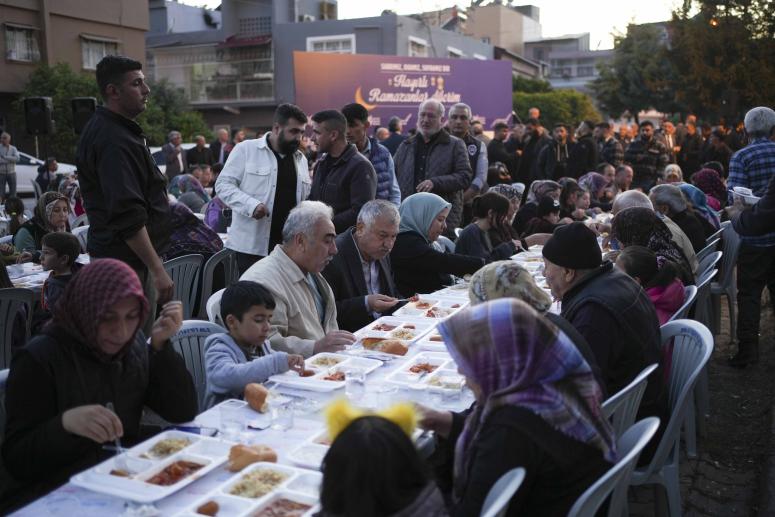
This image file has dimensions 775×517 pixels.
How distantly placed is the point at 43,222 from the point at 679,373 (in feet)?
19.0

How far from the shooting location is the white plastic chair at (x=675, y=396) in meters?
3.03

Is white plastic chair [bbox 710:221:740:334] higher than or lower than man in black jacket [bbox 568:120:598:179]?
lower

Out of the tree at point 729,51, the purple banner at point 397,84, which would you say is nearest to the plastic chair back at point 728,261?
the purple banner at point 397,84

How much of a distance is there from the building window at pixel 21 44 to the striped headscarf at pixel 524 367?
26.2 meters

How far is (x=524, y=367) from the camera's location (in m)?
2.06

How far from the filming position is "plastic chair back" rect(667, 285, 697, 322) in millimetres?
4035

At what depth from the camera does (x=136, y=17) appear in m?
28.4

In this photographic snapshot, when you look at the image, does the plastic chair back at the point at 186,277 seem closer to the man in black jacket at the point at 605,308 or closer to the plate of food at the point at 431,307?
the plate of food at the point at 431,307

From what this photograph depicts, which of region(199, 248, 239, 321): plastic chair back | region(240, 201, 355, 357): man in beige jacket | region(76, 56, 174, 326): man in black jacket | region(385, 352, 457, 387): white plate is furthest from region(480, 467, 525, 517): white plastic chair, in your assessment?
region(199, 248, 239, 321): plastic chair back

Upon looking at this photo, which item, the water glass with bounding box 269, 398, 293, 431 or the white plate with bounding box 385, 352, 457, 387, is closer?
the water glass with bounding box 269, 398, 293, 431

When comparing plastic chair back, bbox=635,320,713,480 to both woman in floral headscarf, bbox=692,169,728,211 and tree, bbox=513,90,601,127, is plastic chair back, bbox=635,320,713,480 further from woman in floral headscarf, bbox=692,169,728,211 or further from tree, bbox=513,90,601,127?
tree, bbox=513,90,601,127

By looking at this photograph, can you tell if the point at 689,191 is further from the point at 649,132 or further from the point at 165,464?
the point at 165,464

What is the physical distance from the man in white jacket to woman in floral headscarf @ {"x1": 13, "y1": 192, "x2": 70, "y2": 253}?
7.09 ft

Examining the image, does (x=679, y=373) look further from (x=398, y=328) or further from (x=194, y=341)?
(x=194, y=341)
